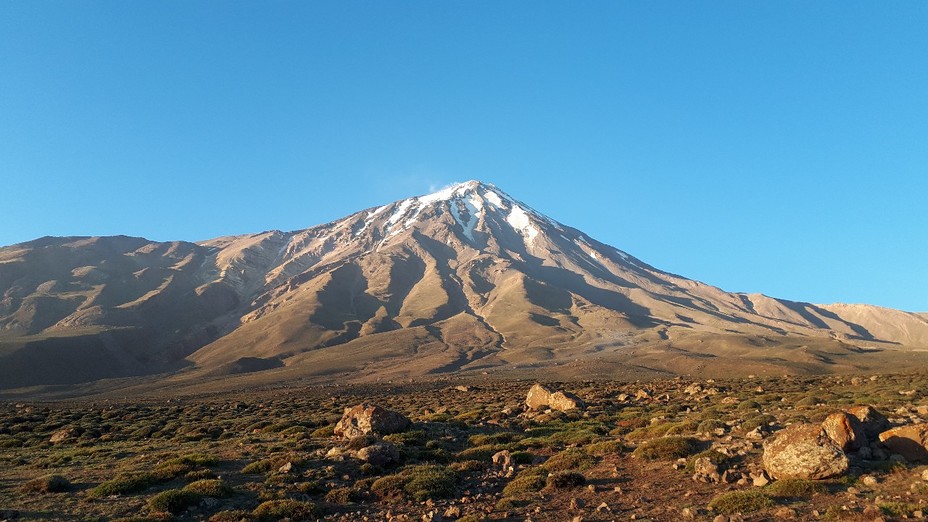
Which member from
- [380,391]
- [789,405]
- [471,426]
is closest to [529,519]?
[471,426]

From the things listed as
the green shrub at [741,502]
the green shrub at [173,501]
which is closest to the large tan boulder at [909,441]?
the green shrub at [741,502]

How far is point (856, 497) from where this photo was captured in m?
12.8

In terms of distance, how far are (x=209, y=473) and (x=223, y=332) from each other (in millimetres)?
200002

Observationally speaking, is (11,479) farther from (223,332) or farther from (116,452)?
(223,332)

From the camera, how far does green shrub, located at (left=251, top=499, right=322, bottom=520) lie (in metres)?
14.0

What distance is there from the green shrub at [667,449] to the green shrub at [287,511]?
37.7 ft

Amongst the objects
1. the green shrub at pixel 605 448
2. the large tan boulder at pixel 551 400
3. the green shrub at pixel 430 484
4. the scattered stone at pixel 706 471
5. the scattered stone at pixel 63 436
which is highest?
the scattered stone at pixel 706 471

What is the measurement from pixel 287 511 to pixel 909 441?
1790 centimetres

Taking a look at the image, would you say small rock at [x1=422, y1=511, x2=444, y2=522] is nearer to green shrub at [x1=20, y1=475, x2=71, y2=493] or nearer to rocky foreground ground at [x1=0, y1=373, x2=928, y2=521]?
rocky foreground ground at [x1=0, y1=373, x2=928, y2=521]

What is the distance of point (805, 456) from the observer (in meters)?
14.3

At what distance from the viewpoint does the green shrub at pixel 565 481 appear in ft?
53.2

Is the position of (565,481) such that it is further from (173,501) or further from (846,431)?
(173,501)

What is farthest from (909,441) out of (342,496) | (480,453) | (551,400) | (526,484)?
(551,400)

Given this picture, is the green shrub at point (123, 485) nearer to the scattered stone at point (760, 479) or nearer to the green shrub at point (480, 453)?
the green shrub at point (480, 453)
